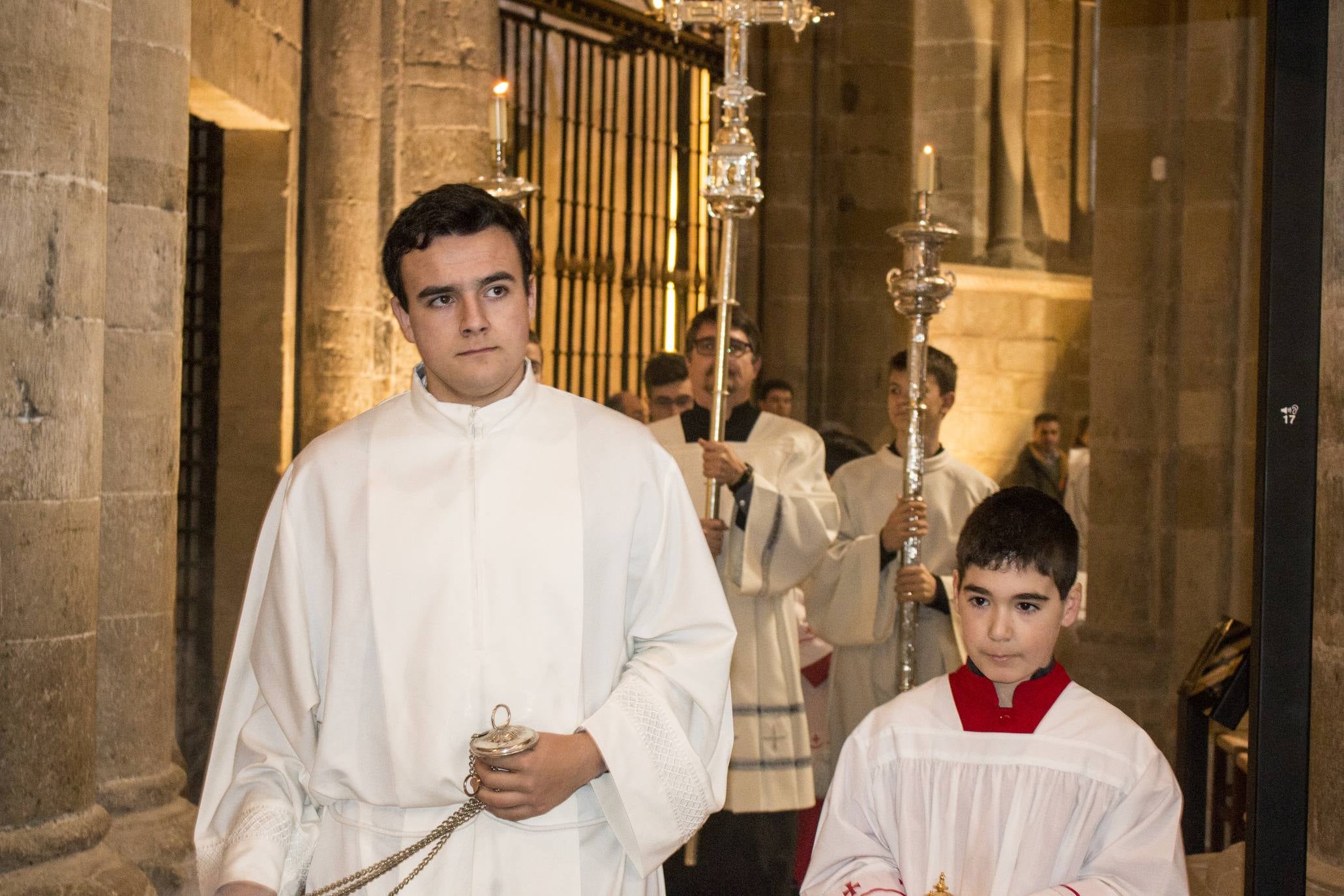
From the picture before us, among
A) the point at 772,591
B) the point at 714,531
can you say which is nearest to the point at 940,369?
the point at 772,591

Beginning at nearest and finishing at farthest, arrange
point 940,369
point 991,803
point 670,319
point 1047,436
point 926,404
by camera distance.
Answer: point 991,803 → point 926,404 → point 940,369 → point 1047,436 → point 670,319

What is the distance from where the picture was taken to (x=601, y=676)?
237cm

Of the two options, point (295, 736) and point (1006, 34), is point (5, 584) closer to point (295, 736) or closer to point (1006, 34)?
point (295, 736)

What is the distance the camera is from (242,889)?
6.91ft

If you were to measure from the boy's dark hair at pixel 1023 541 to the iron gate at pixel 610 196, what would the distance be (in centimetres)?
758

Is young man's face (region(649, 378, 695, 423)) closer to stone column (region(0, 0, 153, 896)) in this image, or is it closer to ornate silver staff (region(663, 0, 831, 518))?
ornate silver staff (region(663, 0, 831, 518))

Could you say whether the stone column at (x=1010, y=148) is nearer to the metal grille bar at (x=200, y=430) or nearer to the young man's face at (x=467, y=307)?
the metal grille bar at (x=200, y=430)

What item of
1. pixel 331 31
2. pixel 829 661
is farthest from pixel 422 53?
pixel 829 661

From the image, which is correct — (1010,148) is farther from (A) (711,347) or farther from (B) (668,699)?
A: (B) (668,699)

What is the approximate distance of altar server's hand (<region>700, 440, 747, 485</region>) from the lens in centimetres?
453

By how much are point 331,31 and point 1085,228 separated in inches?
288

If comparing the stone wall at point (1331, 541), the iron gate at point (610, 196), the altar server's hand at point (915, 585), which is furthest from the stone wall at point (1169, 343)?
the stone wall at point (1331, 541)

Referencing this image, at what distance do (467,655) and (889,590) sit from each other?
3.18 meters

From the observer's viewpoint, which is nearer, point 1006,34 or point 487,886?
point 487,886
